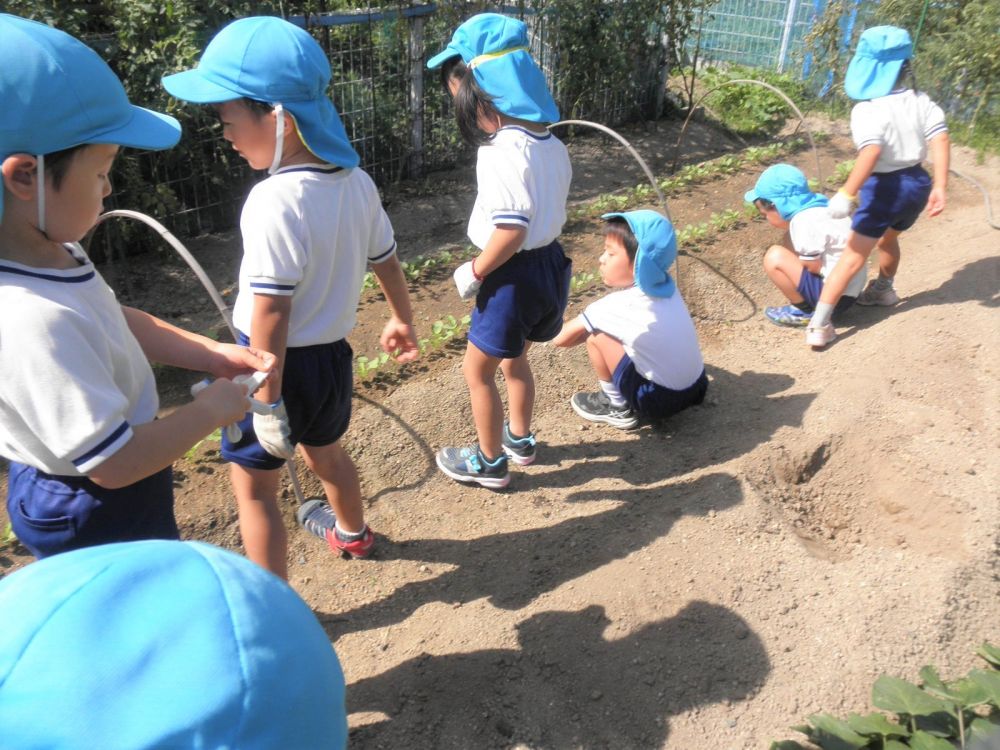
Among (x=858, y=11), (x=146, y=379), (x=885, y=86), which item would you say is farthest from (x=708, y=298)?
(x=858, y=11)

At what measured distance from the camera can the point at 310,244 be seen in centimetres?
219

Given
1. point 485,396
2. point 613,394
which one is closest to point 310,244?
point 485,396

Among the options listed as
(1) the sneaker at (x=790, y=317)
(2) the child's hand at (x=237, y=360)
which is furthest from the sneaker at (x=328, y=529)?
(1) the sneaker at (x=790, y=317)

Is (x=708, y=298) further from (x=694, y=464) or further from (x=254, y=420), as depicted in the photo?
(x=254, y=420)

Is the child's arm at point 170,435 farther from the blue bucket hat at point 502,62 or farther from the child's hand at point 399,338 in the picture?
the blue bucket hat at point 502,62

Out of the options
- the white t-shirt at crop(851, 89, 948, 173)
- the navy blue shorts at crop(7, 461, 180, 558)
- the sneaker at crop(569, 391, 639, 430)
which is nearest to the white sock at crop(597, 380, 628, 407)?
the sneaker at crop(569, 391, 639, 430)

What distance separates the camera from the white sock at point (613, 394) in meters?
4.02

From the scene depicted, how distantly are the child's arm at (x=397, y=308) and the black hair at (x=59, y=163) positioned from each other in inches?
44.3

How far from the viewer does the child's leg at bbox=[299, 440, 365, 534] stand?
267 cm

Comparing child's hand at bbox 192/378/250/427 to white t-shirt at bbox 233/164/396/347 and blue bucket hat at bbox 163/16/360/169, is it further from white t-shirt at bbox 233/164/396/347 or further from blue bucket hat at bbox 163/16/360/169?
blue bucket hat at bbox 163/16/360/169

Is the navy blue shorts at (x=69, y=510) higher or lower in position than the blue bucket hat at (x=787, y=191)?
higher

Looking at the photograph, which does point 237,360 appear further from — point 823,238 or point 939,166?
point 939,166

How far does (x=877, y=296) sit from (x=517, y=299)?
10.2 feet

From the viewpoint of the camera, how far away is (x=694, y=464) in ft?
12.2
